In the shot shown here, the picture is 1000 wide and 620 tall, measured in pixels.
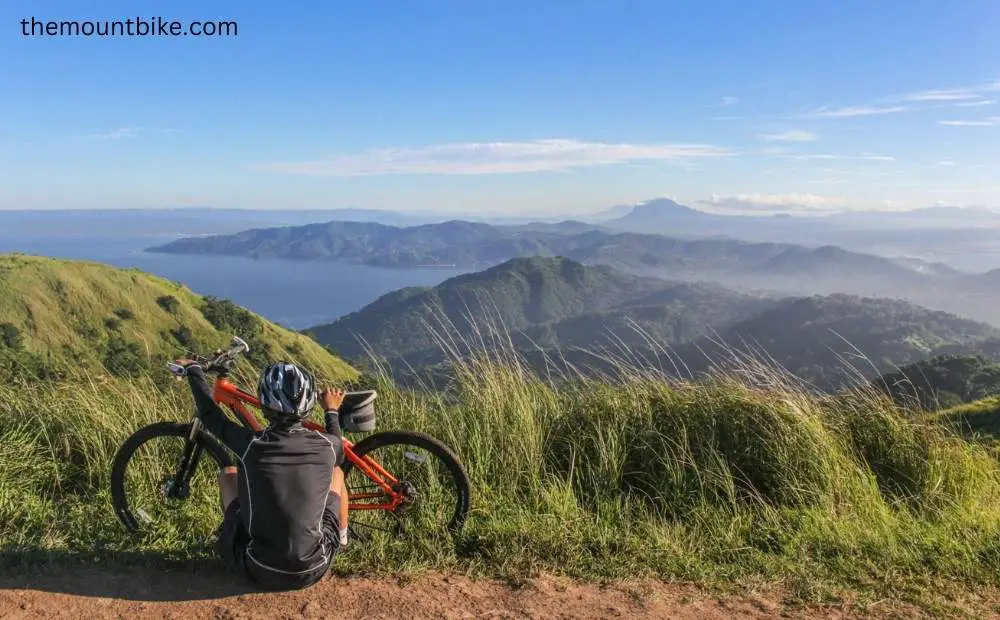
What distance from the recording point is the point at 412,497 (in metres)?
3.97

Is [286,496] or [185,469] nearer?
[286,496]

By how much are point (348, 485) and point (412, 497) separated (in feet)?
1.61

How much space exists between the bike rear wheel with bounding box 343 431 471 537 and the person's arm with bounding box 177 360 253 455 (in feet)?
2.42

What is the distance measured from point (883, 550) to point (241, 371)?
5.63 m

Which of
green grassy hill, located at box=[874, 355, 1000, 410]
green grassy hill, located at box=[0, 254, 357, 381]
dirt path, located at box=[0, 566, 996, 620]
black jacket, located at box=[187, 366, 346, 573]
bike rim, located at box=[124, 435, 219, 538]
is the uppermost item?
black jacket, located at box=[187, 366, 346, 573]

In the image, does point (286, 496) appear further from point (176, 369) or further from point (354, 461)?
point (176, 369)

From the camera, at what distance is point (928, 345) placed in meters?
115

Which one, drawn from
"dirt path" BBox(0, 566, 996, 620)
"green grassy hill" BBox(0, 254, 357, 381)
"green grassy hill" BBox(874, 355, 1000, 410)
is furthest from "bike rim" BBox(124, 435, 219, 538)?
"green grassy hill" BBox(0, 254, 357, 381)

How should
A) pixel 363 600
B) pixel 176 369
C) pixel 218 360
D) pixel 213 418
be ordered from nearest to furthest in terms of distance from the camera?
1. pixel 363 600
2. pixel 213 418
3. pixel 176 369
4. pixel 218 360

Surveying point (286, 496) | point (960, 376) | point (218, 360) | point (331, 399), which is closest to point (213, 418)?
point (218, 360)

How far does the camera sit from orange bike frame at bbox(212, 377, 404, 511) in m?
3.80

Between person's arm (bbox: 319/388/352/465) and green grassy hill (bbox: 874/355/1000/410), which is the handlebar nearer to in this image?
person's arm (bbox: 319/388/352/465)

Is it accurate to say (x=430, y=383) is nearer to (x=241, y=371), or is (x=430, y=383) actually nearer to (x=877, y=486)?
(x=241, y=371)

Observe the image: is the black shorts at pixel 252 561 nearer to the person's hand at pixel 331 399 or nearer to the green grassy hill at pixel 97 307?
the person's hand at pixel 331 399
